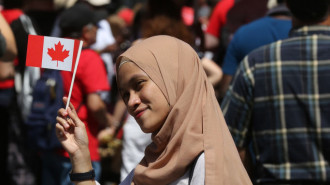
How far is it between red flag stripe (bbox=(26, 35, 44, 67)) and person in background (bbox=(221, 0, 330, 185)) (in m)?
1.22

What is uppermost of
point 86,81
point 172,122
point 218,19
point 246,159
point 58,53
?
point 58,53

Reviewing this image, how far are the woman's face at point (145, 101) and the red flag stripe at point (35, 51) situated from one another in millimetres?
404

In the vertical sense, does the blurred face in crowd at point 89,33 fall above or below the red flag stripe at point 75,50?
below

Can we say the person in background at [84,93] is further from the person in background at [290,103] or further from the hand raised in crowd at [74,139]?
the hand raised in crowd at [74,139]

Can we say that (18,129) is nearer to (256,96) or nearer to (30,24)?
(30,24)

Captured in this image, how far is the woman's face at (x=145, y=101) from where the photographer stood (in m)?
2.95

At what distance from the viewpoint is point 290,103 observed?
378 cm

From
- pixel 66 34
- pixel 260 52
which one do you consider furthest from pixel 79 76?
pixel 260 52

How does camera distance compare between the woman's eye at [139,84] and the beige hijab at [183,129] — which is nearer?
the beige hijab at [183,129]

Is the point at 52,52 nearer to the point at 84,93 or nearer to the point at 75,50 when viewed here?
the point at 75,50

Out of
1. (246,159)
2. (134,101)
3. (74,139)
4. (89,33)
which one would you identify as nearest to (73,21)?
(89,33)

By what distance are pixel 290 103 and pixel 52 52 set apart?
135 centimetres

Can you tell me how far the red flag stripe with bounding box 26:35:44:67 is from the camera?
3.11 meters

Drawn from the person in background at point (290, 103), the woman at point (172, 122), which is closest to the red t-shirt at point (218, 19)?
the person in background at point (290, 103)
